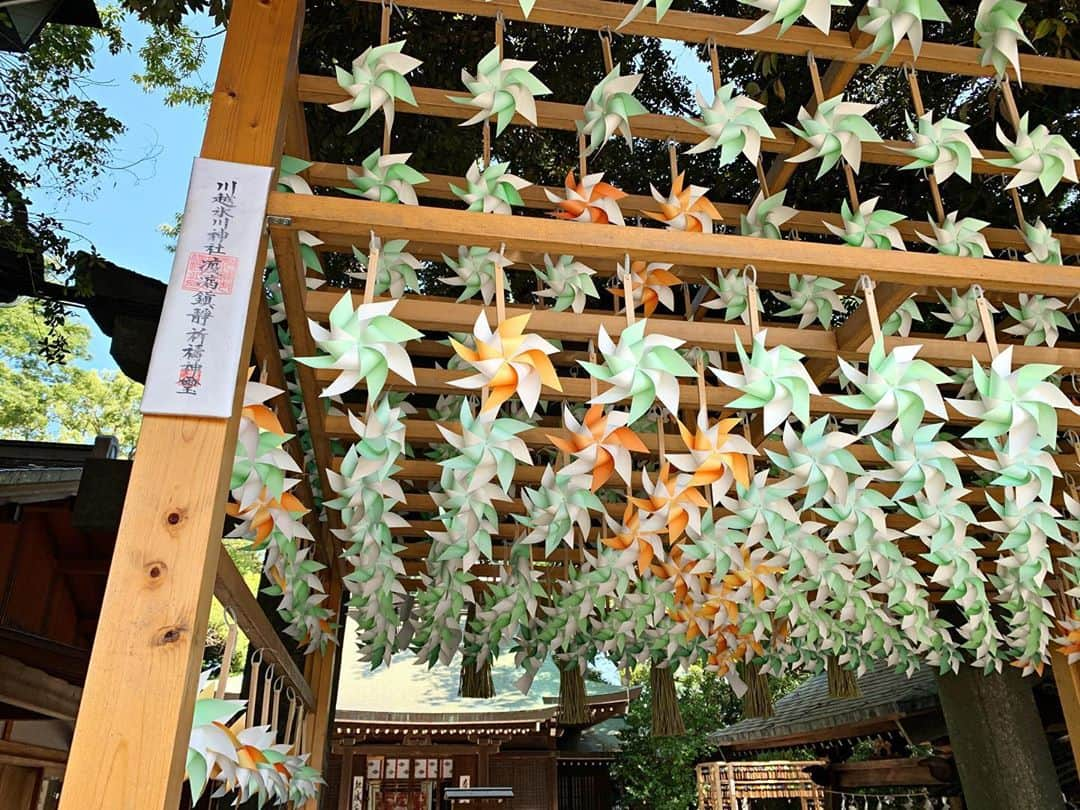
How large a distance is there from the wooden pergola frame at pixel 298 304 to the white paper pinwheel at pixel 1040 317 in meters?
0.15

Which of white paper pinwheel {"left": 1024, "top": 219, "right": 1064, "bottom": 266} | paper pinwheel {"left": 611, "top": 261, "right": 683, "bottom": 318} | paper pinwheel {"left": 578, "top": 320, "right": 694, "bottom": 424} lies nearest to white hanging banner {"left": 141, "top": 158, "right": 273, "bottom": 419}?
paper pinwheel {"left": 578, "top": 320, "right": 694, "bottom": 424}

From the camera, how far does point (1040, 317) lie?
2373 millimetres

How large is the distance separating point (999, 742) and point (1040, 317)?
407cm

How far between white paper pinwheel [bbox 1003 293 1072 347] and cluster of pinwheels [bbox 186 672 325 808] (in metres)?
2.38

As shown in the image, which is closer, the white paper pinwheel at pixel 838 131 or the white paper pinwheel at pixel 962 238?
the white paper pinwheel at pixel 838 131

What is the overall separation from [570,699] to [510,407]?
290cm

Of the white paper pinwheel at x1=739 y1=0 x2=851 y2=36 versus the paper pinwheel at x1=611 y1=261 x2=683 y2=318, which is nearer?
the white paper pinwheel at x1=739 y1=0 x2=851 y2=36

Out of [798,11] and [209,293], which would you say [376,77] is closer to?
[209,293]

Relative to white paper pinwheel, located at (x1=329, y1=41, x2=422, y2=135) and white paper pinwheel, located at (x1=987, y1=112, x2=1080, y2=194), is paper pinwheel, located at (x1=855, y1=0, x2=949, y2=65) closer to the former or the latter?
white paper pinwheel, located at (x1=987, y1=112, x2=1080, y2=194)

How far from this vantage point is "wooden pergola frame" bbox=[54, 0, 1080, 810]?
1.08 m

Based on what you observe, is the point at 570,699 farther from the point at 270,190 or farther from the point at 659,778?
the point at 659,778

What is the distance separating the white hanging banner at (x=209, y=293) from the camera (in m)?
1.27

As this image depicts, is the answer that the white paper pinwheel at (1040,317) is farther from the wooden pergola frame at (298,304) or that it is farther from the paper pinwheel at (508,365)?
the paper pinwheel at (508,365)

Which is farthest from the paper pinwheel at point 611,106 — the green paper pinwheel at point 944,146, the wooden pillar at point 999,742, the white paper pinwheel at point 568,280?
the wooden pillar at point 999,742
